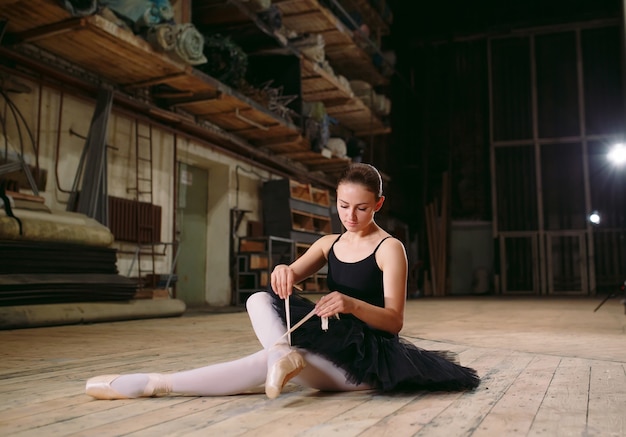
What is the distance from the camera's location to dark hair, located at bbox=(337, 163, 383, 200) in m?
2.20

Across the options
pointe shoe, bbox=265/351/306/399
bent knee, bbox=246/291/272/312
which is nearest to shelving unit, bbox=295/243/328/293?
A: bent knee, bbox=246/291/272/312

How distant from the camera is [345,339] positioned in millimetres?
2111

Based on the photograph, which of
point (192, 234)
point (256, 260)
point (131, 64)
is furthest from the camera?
point (192, 234)

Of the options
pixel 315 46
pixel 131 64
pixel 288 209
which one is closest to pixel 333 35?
pixel 315 46

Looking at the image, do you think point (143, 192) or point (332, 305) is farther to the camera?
point (143, 192)

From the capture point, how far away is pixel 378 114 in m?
13.6

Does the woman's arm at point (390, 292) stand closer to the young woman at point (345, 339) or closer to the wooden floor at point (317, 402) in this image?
the young woman at point (345, 339)

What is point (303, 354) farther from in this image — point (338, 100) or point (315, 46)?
point (338, 100)

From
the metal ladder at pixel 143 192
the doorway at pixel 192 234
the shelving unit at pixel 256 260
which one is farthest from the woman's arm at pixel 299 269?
the doorway at pixel 192 234

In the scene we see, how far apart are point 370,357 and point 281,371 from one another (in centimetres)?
35

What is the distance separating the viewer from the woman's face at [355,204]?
2205 mm

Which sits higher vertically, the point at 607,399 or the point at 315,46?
the point at 315,46

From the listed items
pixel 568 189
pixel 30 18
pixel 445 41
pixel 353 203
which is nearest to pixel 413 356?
pixel 353 203

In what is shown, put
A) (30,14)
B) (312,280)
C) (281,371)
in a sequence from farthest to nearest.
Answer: (312,280) < (30,14) < (281,371)
